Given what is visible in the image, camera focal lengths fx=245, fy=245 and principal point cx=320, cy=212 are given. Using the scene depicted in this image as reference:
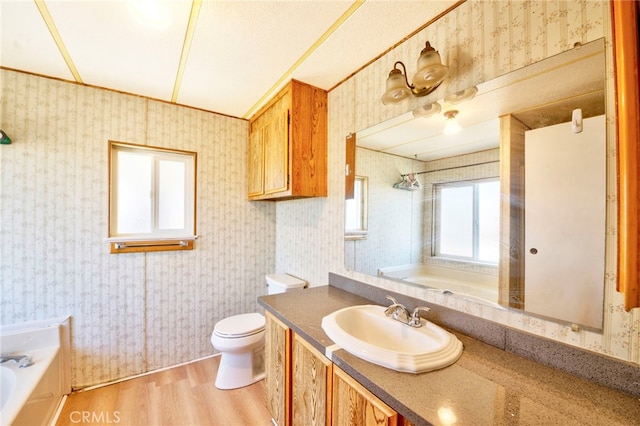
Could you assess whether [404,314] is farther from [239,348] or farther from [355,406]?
[239,348]

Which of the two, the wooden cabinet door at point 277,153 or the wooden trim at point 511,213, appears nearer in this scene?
the wooden trim at point 511,213

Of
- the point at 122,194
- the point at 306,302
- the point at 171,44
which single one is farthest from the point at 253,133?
the point at 306,302

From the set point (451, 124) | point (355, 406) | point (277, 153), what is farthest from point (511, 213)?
point (277, 153)

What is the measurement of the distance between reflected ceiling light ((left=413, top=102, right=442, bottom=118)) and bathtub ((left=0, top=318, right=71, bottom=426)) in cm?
245

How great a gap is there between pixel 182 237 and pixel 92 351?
40.5 inches

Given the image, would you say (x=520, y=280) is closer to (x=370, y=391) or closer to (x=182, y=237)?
(x=370, y=391)

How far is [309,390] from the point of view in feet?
3.60

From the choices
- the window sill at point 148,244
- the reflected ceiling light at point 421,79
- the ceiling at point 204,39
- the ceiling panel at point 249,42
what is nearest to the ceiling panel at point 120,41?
the ceiling at point 204,39

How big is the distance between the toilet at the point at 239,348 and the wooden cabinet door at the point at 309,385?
29.8 inches

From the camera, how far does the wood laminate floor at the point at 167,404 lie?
5.24 ft

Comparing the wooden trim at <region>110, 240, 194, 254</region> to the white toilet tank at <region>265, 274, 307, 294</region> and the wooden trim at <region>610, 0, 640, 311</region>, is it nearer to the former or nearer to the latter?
the white toilet tank at <region>265, 274, 307, 294</region>

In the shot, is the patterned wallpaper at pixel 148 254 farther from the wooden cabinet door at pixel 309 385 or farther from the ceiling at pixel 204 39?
the wooden cabinet door at pixel 309 385

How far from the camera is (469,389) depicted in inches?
28.4

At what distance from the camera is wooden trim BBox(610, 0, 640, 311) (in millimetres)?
387
